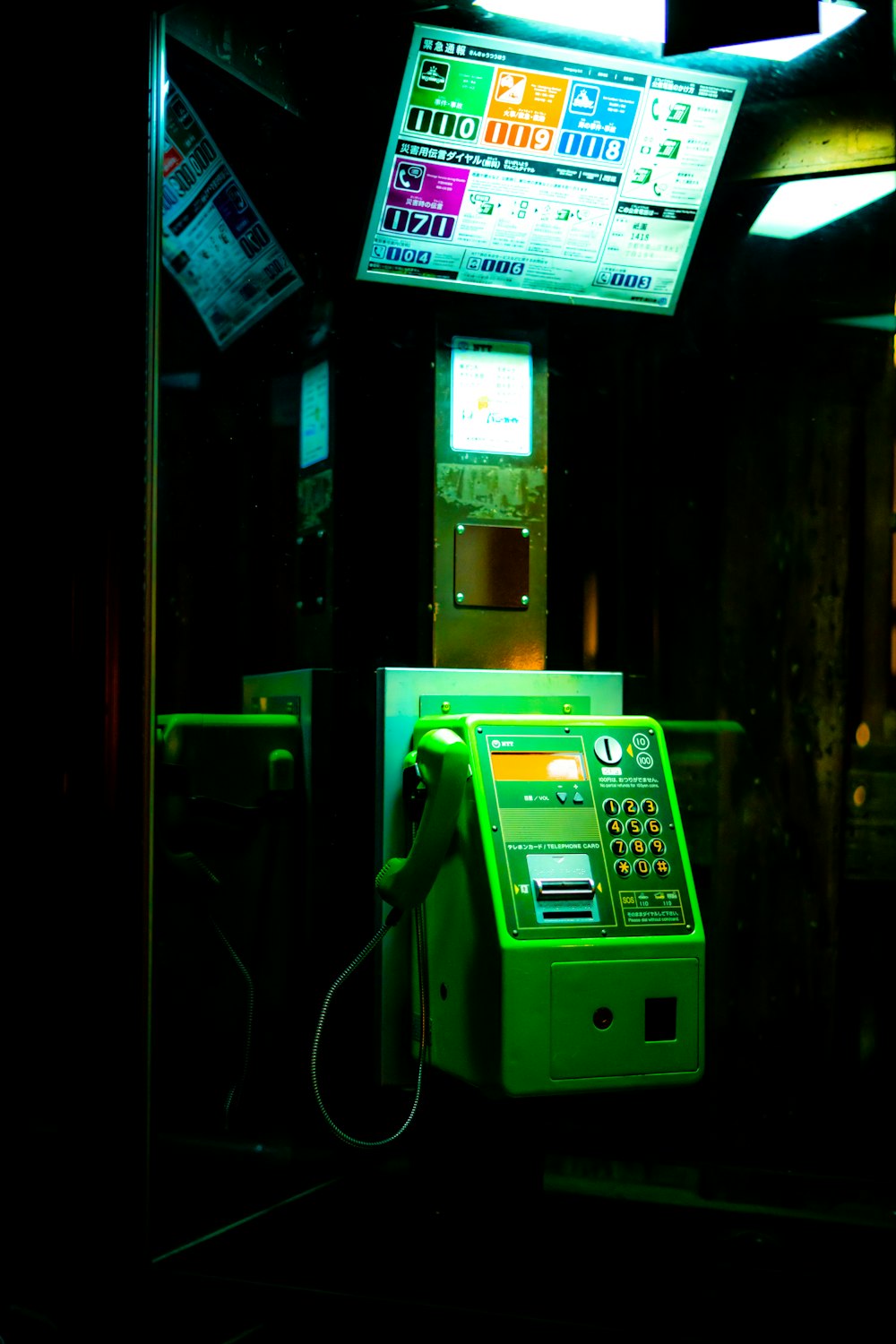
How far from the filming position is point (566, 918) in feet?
7.14

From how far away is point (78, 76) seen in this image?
2.09 m

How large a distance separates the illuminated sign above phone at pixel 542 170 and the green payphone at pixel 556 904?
104 centimetres

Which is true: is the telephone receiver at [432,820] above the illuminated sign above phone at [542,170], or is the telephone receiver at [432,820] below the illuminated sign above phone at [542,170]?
below

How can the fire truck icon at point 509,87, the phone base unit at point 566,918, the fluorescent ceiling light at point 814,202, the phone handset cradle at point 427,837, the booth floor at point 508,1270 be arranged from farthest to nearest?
the fluorescent ceiling light at point 814,202
the fire truck icon at point 509,87
the booth floor at point 508,1270
the phone handset cradle at point 427,837
the phone base unit at point 566,918

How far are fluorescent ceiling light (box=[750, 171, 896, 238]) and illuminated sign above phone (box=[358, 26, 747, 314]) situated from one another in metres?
0.35

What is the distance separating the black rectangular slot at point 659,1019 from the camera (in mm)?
2186

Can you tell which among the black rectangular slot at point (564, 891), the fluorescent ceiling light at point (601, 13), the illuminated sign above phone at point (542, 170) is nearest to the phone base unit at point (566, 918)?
the black rectangular slot at point (564, 891)

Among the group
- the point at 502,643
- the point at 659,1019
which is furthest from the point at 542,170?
the point at 659,1019

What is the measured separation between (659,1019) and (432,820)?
1.76 ft

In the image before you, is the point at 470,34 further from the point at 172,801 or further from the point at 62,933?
the point at 62,933

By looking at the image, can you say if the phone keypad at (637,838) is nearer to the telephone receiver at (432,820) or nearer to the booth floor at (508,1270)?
the telephone receiver at (432,820)

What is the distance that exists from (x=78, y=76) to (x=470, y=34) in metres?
0.79

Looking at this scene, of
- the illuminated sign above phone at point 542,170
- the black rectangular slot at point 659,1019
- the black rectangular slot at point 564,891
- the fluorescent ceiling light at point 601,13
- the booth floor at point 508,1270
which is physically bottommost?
the booth floor at point 508,1270

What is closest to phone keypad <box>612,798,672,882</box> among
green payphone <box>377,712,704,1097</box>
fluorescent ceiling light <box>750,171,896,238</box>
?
green payphone <box>377,712,704,1097</box>
